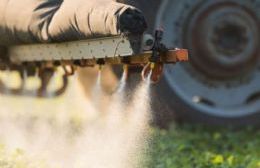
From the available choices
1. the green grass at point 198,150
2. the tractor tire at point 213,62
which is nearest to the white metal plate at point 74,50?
the green grass at point 198,150

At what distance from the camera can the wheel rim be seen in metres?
8.04

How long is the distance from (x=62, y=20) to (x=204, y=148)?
167 centimetres

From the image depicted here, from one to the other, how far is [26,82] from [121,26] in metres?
3.78

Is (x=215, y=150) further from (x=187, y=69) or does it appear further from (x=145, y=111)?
(x=145, y=111)

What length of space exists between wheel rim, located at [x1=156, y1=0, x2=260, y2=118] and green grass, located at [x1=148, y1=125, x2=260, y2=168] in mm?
180

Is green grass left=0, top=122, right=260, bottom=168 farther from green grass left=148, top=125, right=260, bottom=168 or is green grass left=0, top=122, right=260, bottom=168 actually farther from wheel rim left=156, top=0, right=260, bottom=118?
wheel rim left=156, top=0, right=260, bottom=118

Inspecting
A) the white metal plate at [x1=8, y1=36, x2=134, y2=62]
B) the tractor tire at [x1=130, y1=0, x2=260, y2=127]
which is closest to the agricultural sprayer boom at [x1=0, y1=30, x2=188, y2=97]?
the white metal plate at [x1=8, y1=36, x2=134, y2=62]

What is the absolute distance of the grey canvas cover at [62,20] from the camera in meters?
5.66

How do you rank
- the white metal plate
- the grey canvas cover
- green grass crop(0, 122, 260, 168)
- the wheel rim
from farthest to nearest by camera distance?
the wheel rim, green grass crop(0, 122, 260, 168), the white metal plate, the grey canvas cover

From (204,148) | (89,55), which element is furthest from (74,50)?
(204,148)

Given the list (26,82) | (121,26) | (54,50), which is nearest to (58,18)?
(54,50)

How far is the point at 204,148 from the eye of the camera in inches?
303

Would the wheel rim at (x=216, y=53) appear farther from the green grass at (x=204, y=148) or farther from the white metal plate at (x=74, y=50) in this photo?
the white metal plate at (x=74, y=50)

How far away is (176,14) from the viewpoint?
26.4 ft
